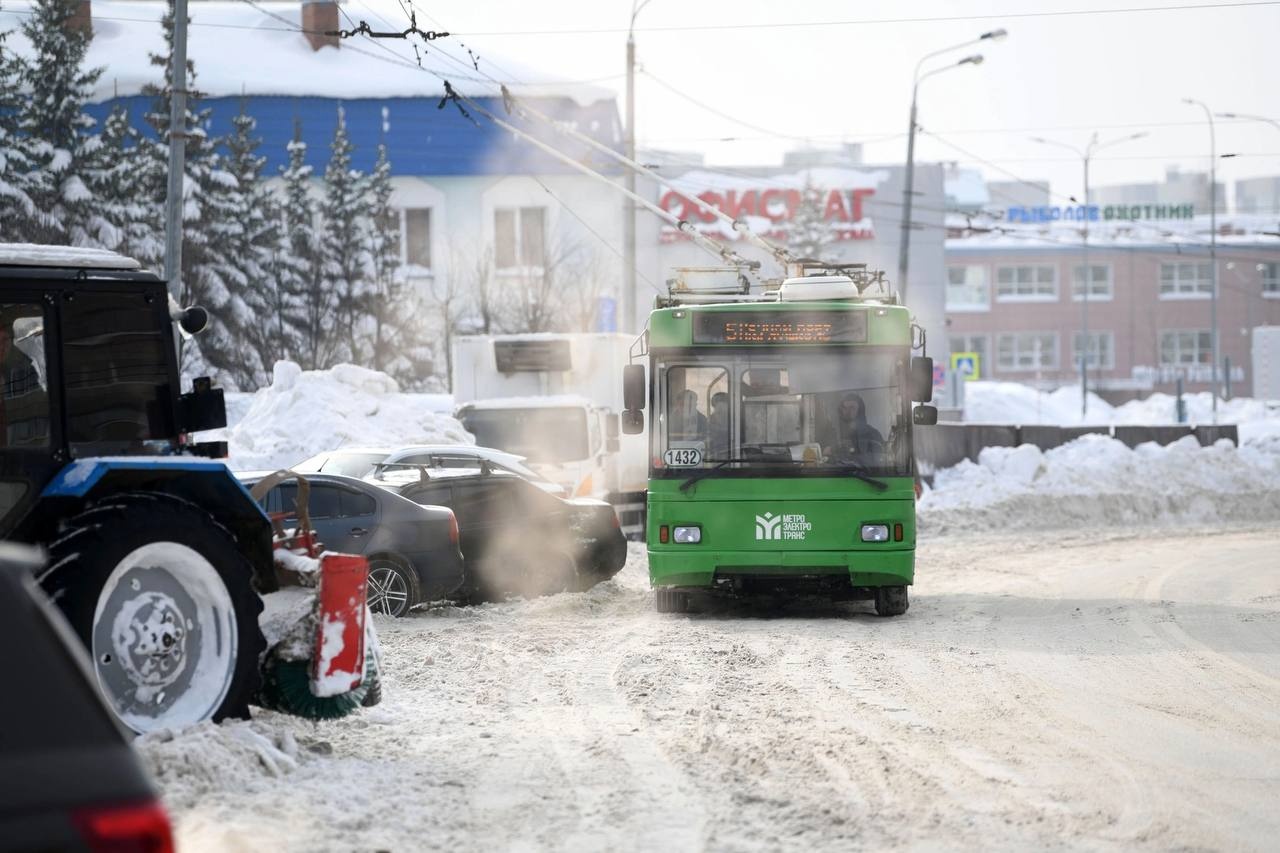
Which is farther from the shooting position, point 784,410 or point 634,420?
point 784,410

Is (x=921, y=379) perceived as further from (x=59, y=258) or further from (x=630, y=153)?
(x=630, y=153)

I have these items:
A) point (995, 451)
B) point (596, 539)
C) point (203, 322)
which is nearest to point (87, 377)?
point (203, 322)

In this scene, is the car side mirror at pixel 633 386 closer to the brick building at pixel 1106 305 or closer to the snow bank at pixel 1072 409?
the snow bank at pixel 1072 409

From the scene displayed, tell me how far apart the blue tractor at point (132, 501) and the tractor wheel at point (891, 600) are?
27.4 feet

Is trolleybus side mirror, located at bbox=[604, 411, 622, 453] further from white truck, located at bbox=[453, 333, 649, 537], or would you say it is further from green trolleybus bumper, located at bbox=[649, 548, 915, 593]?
green trolleybus bumper, located at bbox=[649, 548, 915, 593]

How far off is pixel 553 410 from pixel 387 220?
109ft

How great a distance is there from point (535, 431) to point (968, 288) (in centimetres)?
7480

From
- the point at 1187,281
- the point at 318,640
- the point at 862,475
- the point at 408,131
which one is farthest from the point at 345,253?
the point at 1187,281

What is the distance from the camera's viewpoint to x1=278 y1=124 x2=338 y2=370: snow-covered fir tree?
51.2m

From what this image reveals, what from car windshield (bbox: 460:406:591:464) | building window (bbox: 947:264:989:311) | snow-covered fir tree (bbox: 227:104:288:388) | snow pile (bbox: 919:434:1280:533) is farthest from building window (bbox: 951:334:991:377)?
car windshield (bbox: 460:406:591:464)

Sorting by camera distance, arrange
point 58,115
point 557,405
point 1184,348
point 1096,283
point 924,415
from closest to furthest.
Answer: point 924,415
point 557,405
point 58,115
point 1096,283
point 1184,348

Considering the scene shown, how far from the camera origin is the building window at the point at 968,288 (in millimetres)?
95875

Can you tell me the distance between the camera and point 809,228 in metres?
61.6

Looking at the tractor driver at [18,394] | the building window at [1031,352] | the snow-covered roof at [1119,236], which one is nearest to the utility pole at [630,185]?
the tractor driver at [18,394]
